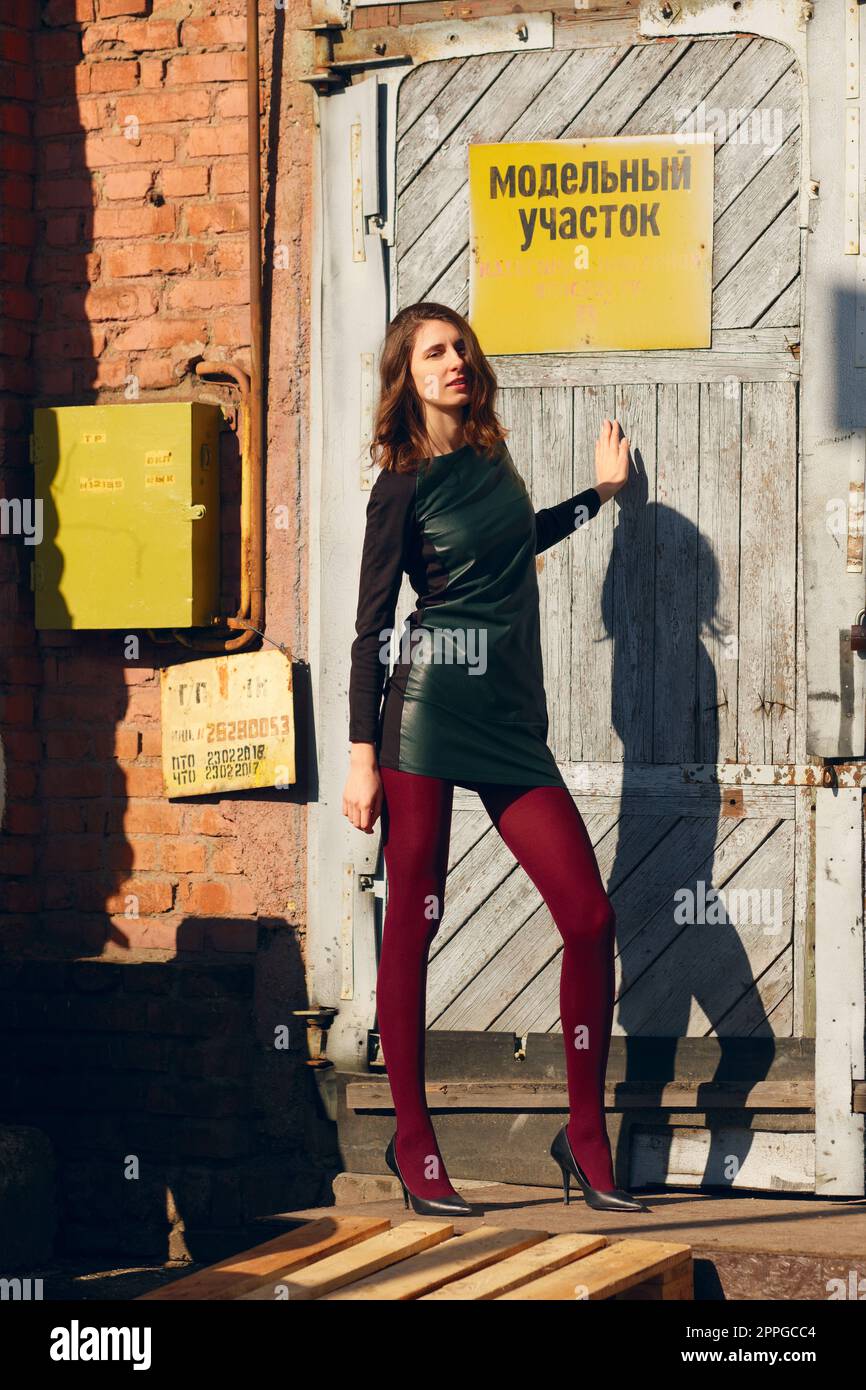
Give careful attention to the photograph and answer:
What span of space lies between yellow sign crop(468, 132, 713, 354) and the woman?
2.45ft

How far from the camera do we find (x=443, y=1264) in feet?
12.5

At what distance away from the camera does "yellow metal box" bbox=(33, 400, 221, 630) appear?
211 inches

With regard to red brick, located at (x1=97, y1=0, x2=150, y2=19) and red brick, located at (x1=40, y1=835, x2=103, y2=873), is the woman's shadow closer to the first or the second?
red brick, located at (x1=40, y1=835, x2=103, y2=873)

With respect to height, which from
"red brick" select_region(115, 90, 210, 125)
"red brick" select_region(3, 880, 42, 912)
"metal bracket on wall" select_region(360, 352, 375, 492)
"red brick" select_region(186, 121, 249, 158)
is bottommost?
"red brick" select_region(3, 880, 42, 912)

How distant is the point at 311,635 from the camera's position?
534cm

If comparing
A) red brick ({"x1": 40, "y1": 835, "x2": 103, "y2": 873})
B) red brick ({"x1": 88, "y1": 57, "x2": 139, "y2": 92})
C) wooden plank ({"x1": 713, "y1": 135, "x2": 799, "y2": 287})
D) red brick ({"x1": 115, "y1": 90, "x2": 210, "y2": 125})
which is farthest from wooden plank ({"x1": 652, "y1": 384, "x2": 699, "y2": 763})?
red brick ({"x1": 88, "y1": 57, "x2": 139, "y2": 92})

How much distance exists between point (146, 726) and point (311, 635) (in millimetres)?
622

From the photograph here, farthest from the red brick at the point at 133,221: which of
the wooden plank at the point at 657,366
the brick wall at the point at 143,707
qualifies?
the wooden plank at the point at 657,366

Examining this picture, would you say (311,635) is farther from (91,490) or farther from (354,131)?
(354,131)

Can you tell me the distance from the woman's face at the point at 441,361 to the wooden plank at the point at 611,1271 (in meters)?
1.98

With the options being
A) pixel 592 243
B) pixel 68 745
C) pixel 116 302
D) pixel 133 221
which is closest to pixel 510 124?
pixel 592 243

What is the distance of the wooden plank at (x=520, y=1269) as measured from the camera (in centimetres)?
360
